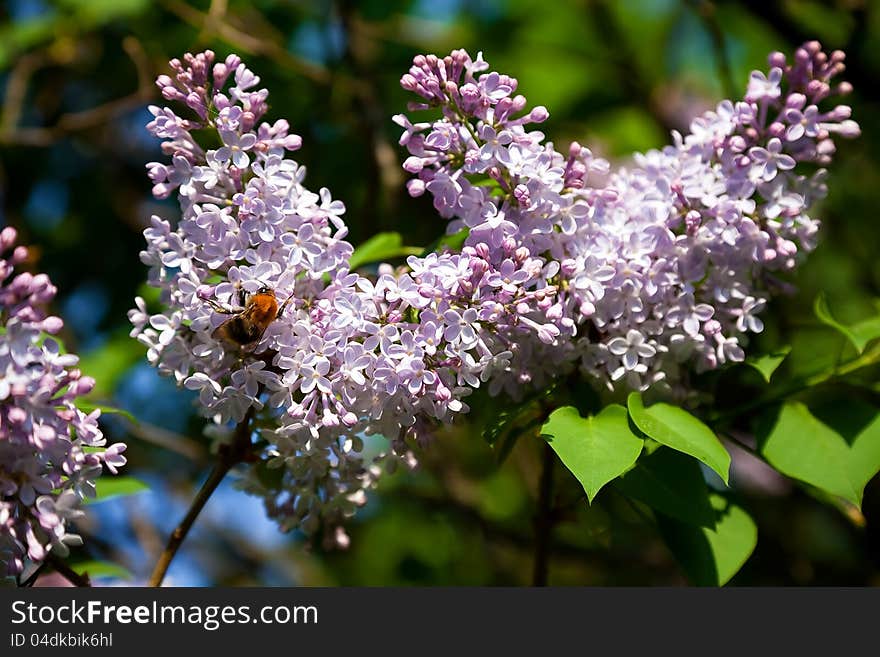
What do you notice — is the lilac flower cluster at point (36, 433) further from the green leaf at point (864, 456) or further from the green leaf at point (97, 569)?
the green leaf at point (864, 456)

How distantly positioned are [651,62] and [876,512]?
3.16m

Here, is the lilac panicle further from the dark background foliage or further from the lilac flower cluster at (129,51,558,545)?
the dark background foliage

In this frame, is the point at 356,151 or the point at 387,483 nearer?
the point at 356,151

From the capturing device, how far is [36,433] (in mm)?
1854

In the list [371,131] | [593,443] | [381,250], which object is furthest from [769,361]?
[371,131]

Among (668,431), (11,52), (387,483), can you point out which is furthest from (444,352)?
(387,483)

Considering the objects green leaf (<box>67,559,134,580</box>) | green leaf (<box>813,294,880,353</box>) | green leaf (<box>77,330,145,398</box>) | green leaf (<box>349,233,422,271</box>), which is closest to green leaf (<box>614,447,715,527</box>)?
green leaf (<box>813,294,880,353</box>)

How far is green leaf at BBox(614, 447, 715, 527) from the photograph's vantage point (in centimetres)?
218

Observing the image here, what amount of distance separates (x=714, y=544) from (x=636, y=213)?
2.78ft

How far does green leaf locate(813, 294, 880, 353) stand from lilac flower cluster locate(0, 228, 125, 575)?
1775mm

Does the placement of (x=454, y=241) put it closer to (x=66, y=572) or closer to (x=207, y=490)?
(x=207, y=490)

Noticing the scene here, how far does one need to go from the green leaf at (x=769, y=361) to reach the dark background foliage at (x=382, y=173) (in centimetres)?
123

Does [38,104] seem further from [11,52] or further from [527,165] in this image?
[527,165]

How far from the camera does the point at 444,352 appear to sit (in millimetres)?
2033
